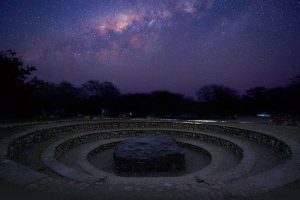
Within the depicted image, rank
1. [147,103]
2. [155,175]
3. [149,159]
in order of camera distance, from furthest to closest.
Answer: [147,103], [149,159], [155,175]

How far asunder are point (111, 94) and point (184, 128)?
1090 inches

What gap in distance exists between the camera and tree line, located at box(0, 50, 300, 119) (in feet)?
73.9

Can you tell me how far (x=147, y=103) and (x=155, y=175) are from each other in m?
26.8

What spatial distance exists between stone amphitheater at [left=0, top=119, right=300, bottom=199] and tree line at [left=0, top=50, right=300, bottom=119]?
25.4ft

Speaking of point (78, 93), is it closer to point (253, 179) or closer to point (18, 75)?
point (18, 75)

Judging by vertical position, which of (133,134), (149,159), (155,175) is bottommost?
(155,175)

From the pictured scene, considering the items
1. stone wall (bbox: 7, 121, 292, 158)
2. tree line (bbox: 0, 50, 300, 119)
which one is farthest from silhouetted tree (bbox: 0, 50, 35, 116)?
stone wall (bbox: 7, 121, 292, 158)

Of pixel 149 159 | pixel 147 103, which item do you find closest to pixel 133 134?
pixel 149 159

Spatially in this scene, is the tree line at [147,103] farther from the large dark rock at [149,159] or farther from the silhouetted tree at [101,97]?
the large dark rock at [149,159]

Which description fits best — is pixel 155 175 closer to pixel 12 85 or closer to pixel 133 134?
pixel 133 134

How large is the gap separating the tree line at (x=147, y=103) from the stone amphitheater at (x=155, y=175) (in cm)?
775

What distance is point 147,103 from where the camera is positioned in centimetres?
3850

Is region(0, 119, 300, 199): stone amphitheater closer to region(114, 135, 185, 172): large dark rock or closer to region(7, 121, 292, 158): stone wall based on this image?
region(7, 121, 292, 158): stone wall

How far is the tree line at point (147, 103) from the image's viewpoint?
22.5m
